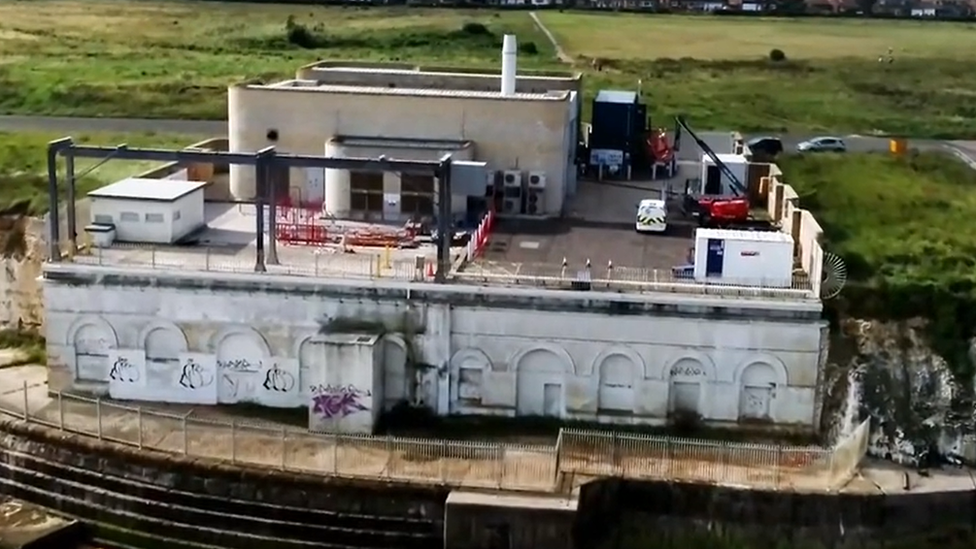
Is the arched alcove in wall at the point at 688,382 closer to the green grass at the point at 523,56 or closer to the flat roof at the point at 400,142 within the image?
the flat roof at the point at 400,142

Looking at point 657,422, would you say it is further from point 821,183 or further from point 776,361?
point 821,183

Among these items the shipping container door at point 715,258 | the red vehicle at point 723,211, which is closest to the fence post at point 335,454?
the shipping container door at point 715,258

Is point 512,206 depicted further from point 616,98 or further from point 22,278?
point 22,278

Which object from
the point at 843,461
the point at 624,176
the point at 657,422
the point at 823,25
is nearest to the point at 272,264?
the point at 657,422

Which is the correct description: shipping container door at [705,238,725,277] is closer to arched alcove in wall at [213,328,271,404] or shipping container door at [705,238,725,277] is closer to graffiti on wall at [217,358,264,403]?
arched alcove in wall at [213,328,271,404]

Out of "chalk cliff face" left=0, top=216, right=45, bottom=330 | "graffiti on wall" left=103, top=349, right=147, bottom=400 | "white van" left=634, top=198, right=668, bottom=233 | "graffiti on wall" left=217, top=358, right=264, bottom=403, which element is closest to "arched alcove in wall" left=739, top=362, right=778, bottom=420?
"white van" left=634, top=198, right=668, bottom=233

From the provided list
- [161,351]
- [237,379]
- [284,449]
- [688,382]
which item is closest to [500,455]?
[284,449]
